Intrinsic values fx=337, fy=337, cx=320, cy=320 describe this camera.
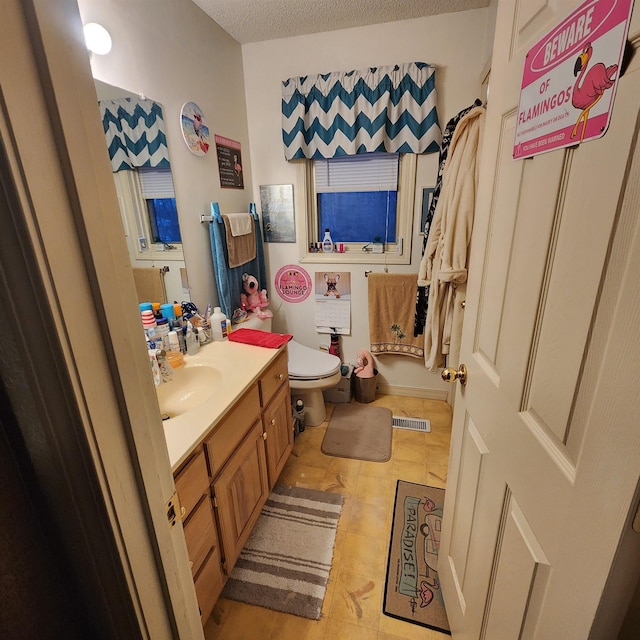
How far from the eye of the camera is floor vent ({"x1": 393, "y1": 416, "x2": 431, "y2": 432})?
2.35 m

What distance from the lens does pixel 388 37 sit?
2.00 m

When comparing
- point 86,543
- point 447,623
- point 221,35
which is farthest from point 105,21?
point 447,623

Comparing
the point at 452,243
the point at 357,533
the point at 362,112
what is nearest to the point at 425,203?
the point at 452,243

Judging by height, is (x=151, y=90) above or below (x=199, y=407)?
above

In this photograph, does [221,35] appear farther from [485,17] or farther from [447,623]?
[447,623]

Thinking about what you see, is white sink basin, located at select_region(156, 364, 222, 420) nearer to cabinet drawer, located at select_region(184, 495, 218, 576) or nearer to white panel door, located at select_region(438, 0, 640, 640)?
cabinet drawer, located at select_region(184, 495, 218, 576)

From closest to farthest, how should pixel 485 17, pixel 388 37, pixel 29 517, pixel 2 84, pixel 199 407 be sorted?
pixel 2 84 < pixel 29 517 < pixel 199 407 < pixel 485 17 < pixel 388 37

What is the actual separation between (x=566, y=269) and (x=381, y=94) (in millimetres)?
1942

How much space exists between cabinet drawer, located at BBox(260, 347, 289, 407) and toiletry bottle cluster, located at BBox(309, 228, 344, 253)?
1039 mm

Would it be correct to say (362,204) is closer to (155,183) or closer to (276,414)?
(155,183)

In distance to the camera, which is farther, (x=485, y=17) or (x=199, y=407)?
(x=485, y=17)

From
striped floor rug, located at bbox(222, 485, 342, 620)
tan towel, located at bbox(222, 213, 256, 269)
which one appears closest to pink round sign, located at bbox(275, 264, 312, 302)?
tan towel, located at bbox(222, 213, 256, 269)

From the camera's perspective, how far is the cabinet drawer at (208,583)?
1124 mm

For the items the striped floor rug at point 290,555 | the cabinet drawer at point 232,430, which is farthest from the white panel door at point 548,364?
the cabinet drawer at point 232,430
